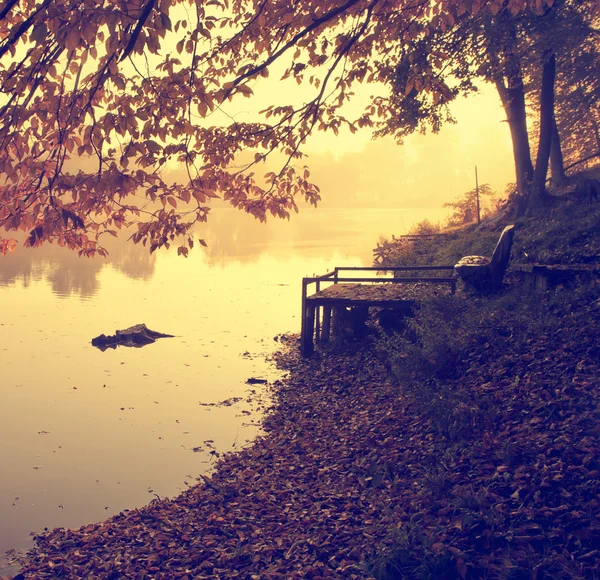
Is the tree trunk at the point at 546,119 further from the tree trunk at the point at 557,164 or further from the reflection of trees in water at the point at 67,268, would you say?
the reflection of trees in water at the point at 67,268

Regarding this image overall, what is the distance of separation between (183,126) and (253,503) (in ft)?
17.8

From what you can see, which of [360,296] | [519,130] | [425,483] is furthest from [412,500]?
[519,130]

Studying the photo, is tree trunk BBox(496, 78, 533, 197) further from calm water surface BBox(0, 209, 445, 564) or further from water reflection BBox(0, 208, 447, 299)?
water reflection BBox(0, 208, 447, 299)

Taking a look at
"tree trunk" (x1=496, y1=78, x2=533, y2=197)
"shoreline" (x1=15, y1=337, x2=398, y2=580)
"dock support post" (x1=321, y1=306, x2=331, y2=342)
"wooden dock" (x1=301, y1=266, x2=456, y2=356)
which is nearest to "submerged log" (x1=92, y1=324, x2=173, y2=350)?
"wooden dock" (x1=301, y1=266, x2=456, y2=356)

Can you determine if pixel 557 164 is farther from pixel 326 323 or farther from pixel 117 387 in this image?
pixel 117 387

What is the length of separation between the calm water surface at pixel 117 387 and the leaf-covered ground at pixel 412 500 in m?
1.24

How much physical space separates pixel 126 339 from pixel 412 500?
17.2 meters

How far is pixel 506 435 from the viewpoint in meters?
8.29

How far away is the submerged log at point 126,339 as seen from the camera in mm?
22406

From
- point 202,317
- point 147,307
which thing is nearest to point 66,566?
point 202,317

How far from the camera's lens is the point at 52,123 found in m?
7.36

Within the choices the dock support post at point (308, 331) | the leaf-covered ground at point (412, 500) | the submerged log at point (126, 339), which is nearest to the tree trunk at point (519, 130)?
the dock support post at point (308, 331)

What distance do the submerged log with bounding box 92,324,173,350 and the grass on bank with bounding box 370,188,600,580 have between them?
1070 centimetres

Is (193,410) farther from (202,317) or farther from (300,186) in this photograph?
(202,317)
